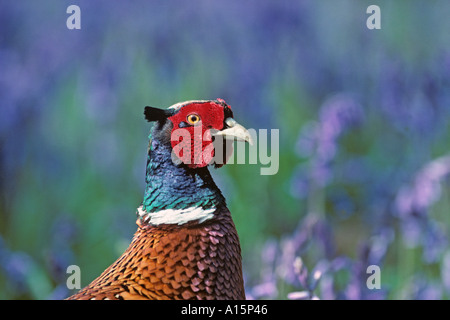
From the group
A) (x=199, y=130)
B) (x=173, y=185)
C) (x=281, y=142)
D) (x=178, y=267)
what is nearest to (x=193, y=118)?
(x=199, y=130)

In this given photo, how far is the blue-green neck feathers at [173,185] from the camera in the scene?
1471mm

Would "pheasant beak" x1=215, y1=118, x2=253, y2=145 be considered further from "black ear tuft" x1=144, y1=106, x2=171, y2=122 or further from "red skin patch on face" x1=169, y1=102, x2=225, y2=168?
"black ear tuft" x1=144, y1=106, x2=171, y2=122

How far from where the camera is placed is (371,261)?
6.47 feet

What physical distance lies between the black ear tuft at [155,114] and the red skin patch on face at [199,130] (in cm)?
2

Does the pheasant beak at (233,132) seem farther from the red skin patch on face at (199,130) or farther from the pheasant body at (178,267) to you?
the pheasant body at (178,267)

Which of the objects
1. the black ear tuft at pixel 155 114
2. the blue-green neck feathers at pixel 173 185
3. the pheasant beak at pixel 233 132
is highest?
the black ear tuft at pixel 155 114

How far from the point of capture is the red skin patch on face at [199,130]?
4.88ft

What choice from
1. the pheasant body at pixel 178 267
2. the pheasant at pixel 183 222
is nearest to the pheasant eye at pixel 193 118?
the pheasant at pixel 183 222

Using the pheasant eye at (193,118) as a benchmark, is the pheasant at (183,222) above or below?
below

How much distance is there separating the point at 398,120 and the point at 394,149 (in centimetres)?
58

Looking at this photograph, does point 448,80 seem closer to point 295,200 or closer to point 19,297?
point 295,200
